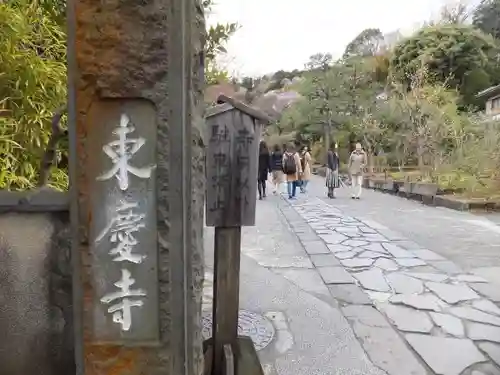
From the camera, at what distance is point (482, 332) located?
14.4 ft

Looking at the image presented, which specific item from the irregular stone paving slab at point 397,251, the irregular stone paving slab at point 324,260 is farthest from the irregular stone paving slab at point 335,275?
the irregular stone paving slab at point 397,251

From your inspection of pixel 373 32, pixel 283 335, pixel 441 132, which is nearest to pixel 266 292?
pixel 283 335

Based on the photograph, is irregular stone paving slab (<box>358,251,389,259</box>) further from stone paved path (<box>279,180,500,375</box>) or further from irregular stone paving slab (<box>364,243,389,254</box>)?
irregular stone paving slab (<box>364,243,389,254</box>)

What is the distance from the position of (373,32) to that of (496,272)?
42768 mm

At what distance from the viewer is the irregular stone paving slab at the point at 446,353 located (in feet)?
12.1

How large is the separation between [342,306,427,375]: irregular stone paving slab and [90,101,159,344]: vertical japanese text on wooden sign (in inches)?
93.6

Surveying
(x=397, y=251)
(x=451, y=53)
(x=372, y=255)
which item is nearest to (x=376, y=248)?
(x=397, y=251)

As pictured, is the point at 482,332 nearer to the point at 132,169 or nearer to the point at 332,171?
the point at 132,169

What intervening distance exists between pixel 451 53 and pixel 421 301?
2589 centimetres

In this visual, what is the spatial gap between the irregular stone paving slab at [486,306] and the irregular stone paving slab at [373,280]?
3.25ft

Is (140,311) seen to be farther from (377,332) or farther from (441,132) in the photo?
(441,132)

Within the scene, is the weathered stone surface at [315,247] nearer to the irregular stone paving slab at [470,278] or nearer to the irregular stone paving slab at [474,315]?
the irregular stone paving slab at [470,278]

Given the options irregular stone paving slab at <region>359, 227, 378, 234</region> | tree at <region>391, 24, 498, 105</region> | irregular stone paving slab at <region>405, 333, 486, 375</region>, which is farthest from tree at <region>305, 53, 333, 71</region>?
irregular stone paving slab at <region>405, 333, 486, 375</region>

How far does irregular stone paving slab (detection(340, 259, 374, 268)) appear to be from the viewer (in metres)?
6.80
